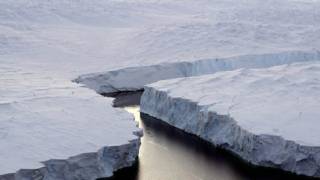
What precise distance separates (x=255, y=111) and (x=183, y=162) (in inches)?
66.4

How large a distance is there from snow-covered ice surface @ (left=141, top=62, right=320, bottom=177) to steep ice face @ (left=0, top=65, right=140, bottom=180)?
149cm

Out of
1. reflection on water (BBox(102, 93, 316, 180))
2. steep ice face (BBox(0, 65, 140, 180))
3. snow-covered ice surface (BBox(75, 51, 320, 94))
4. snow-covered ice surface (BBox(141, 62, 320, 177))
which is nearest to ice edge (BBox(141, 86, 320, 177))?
snow-covered ice surface (BBox(141, 62, 320, 177))

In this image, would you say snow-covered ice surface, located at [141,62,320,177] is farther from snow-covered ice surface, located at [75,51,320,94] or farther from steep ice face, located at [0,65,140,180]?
snow-covered ice surface, located at [75,51,320,94]

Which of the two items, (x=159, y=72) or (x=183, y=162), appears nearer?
(x=183, y=162)

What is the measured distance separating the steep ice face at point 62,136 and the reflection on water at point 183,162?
40cm

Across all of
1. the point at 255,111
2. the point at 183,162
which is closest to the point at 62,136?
the point at 183,162

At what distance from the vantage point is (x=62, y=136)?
888cm

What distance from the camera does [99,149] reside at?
338 inches

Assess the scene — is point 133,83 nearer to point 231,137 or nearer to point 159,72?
point 159,72

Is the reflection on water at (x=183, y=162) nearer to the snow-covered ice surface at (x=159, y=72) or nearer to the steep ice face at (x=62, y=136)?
the steep ice face at (x=62, y=136)

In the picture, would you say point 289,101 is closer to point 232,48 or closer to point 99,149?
point 99,149

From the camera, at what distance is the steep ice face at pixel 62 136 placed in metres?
8.08

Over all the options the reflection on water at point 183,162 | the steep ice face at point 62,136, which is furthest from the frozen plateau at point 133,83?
the reflection on water at point 183,162

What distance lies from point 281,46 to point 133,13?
8885 mm
